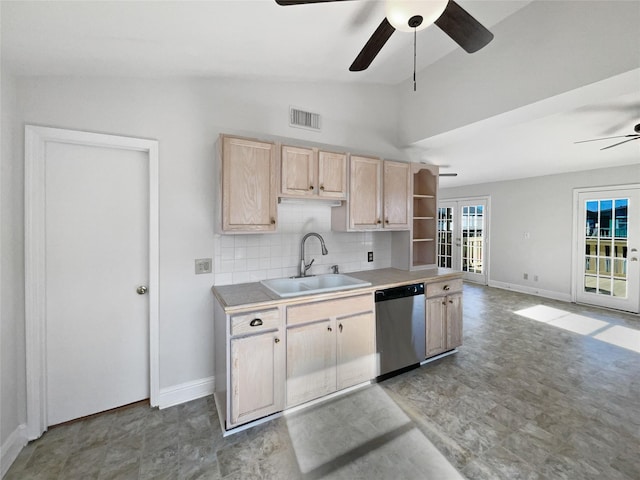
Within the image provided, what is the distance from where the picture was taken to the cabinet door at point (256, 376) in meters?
1.82

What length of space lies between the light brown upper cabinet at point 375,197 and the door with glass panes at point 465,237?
168 inches

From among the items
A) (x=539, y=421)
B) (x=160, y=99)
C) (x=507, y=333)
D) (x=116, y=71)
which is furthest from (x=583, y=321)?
(x=116, y=71)

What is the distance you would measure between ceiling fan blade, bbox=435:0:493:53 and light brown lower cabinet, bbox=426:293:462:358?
2.14 meters

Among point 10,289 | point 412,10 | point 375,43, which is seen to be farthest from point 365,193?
point 10,289

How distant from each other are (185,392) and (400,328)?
1.99 meters

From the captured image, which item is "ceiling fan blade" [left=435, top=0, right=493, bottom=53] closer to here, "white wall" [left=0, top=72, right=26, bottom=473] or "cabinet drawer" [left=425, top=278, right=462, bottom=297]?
"cabinet drawer" [left=425, top=278, right=462, bottom=297]

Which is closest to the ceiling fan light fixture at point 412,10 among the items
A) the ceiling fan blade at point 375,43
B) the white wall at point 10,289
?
the ceiling fan blade at point 375,43

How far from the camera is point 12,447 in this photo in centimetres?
164

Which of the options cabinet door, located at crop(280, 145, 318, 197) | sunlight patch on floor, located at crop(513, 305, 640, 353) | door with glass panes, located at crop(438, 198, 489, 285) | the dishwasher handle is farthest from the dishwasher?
door with glass panes, located at crop(438, 198, 489, 285)

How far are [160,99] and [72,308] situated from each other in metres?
1.73

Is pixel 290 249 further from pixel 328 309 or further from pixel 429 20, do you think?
pixel 429 20

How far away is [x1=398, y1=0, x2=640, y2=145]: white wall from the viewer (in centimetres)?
165

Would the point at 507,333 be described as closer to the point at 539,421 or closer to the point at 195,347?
the point at 539,421

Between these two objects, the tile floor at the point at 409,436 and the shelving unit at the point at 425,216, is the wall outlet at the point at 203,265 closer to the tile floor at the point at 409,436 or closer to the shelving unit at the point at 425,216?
the tile floor at the point at 409,436
